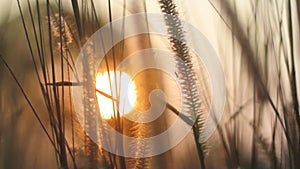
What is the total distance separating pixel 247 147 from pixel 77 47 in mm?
276

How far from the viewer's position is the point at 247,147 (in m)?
0.57

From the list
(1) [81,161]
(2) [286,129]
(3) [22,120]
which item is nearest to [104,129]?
(1) [81,161]

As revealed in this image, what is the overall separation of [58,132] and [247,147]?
0.26 metres

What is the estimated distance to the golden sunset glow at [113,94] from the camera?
0.53m

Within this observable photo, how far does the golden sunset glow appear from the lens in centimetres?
53

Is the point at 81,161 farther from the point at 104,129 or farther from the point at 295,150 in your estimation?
the point at 295,150

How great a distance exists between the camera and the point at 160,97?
575 millimetres

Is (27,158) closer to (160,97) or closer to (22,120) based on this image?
(22,120)

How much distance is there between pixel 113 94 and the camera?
1.77ft

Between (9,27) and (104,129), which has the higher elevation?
(9,27)

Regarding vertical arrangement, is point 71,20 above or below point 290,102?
above

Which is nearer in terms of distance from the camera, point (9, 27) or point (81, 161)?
point (81, 161)

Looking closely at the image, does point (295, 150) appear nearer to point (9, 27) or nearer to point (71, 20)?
point (71, 20)

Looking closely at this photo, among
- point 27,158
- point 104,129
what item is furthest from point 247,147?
point 27,158
